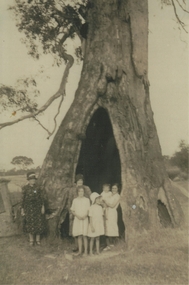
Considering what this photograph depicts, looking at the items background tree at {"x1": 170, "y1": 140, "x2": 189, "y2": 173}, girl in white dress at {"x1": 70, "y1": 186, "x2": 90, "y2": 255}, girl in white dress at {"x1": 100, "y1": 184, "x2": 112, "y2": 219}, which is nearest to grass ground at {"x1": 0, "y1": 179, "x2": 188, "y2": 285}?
girl in white dress at {"x1": 70, "y1": 186, "x2": 90, "y2": 255}

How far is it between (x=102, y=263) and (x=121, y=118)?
2.63 metres

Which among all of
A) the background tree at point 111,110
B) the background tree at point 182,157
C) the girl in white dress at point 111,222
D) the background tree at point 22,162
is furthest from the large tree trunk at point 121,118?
the background tree at point 22,162

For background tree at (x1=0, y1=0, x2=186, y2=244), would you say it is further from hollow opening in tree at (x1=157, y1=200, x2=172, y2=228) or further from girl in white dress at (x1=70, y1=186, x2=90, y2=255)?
girl in white dress at (x1=70, y1=186, x2=90, y2=255)

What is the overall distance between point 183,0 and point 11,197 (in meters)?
5.37

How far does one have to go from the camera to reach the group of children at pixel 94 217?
5.38 m

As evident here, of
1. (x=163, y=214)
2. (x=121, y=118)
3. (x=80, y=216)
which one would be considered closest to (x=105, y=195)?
(x=80, y=216)

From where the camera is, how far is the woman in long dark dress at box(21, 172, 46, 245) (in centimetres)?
563

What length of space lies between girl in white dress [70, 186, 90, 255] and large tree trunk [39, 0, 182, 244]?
0.40 metres

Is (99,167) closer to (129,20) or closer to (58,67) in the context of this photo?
(58,67)

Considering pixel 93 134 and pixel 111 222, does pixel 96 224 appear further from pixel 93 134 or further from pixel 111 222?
pixel 93 134

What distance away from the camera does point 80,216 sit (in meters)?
5.41

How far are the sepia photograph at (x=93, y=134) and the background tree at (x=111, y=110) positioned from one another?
0.07ft

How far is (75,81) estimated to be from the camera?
256 inches

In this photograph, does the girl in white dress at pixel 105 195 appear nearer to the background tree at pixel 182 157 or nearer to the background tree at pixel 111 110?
the background tree at pixel 111 110
